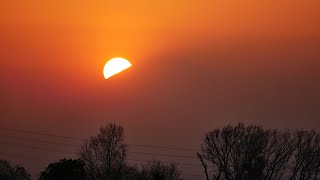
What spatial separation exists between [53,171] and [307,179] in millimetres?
36160

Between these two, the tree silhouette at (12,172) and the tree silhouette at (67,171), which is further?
the tree silhouette at (12,172)

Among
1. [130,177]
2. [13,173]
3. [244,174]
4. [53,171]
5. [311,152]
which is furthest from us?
[13,173]

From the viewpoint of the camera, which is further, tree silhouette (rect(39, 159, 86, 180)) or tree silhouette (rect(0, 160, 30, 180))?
tree silhouette (rect(0, 160, 30, 180))

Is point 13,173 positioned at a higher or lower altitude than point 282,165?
higher

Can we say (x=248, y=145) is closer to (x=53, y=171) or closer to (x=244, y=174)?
(x=244, y=174)

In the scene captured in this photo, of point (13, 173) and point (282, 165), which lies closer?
point (282, 165)

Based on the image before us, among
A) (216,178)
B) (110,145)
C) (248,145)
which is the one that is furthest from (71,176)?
(248,145)

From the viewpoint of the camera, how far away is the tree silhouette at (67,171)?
74.2 meters

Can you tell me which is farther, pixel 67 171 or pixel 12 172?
pixel 12 172

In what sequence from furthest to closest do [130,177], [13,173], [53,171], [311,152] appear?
[13,173] → [130,177] → [53,171] → [311,152]

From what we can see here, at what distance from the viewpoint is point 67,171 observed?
74.9 meters

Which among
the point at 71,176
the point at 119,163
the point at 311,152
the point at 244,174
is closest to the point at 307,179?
the point at 311,152

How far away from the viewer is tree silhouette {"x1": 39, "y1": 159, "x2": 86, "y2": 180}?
7419 centimetres

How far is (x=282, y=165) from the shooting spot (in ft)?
224
